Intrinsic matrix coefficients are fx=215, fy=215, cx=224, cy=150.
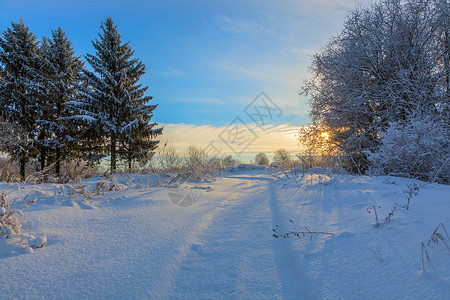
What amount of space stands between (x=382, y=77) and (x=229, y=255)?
27.7ft

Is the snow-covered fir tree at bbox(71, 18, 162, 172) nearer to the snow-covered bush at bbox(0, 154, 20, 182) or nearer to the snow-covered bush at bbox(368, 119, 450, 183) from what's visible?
the snow-covered bush at bbox(0, 154, 20, 182)

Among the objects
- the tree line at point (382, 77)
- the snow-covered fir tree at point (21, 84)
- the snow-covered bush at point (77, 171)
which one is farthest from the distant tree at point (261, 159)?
the snow-covered fir tree at point (21, 84)

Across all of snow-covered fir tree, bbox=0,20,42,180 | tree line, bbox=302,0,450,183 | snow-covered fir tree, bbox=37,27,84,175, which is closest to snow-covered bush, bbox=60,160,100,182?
tree line, bbox=302,0,450,183

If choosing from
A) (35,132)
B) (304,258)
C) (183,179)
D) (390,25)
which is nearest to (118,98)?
(35,132)

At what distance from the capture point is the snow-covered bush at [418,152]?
3.68m

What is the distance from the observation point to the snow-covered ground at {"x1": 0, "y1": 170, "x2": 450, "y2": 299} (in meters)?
1.05

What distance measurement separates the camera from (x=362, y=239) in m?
1.45

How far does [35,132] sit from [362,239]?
2063 cm

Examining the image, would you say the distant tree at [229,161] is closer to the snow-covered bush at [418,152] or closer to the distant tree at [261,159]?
the distant tree at [261,159]

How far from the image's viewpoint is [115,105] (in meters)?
14.9

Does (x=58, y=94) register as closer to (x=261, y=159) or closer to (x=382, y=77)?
(x=261, y=159)

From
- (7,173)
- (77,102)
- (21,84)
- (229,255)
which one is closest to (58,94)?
(21,84)

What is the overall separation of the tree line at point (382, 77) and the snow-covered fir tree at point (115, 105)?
38.0 ft

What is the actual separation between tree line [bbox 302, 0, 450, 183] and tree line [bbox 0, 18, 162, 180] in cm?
1147
